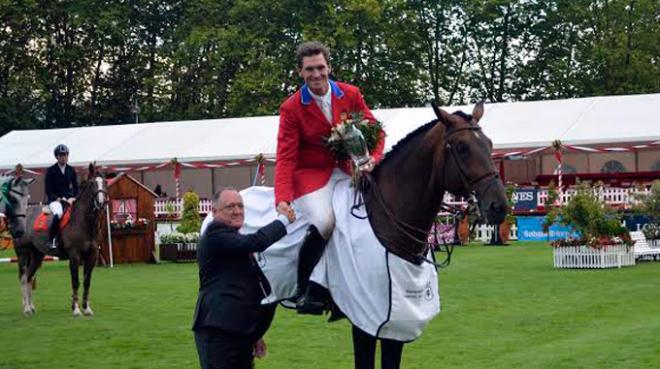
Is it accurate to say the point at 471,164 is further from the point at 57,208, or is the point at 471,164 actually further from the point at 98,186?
the point at 57,208

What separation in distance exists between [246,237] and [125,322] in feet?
28.7

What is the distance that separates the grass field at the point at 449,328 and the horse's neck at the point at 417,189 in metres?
3.58

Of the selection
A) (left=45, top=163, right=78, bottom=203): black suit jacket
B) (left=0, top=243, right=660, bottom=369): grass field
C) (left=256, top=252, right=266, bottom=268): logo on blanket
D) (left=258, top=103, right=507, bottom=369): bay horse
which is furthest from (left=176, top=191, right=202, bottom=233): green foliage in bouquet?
(left=258, top=103, right=507, bottom=369): bay horse

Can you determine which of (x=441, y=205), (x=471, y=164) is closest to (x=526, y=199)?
(x=441, y=205)

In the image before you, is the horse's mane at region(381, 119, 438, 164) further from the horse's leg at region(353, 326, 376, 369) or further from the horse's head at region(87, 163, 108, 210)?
the horse's head at region(87, 163, 108, 210)

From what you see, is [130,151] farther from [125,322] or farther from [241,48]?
[125,322]

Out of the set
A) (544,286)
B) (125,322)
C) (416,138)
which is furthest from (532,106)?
(416,138)

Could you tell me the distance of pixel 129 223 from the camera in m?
29.9

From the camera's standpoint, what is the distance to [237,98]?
58.2 m

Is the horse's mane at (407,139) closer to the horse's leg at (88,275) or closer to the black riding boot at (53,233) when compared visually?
the horse's leg at (88,275)

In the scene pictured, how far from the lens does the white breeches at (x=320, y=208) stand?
27.2 ft

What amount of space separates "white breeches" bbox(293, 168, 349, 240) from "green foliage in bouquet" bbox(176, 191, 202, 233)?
21833 mm

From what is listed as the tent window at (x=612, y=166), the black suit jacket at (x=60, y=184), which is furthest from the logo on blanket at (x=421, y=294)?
the tent window at (x=612, y=166)

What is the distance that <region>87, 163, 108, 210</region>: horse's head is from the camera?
18.5 meters
